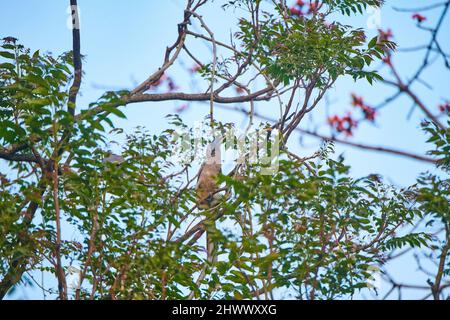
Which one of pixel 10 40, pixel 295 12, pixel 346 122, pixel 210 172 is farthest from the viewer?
pixel 295 12

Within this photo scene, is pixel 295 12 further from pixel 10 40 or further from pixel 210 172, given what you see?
pixel 10 40

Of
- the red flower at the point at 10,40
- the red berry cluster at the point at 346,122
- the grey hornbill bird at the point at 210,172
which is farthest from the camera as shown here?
the grey hornbill bird at the point at 210,172

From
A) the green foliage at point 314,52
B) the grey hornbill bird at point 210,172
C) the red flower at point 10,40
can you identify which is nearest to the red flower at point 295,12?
the green foliage at point 314,52

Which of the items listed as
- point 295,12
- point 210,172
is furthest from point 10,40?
point 295,12

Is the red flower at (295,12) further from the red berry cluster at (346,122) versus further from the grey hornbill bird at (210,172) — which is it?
the red berry cluster at (346,122)

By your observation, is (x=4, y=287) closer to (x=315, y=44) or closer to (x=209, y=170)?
(x=209, y=170)

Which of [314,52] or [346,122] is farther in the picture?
[314,52]

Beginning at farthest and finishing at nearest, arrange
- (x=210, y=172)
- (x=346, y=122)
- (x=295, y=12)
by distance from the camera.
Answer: (x=295, y=12)
(x=210, y=172)
(x=346, y=122)

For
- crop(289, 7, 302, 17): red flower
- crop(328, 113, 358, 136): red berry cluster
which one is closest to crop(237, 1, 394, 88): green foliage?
crop(289, 7, 302, 17): red flower

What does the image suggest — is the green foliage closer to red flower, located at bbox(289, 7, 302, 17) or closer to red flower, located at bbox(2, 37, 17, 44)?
red flower, located at bbox(289, 7, 302, 17)

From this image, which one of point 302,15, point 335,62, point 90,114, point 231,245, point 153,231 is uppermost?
point 302,15

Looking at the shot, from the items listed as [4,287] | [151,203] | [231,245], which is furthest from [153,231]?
[4,287]
